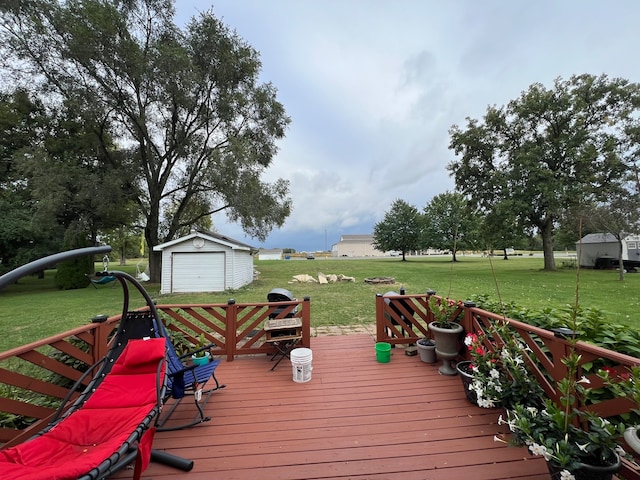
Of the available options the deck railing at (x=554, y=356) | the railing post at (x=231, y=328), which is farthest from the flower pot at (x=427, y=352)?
the railing post at (x=231, y=328)

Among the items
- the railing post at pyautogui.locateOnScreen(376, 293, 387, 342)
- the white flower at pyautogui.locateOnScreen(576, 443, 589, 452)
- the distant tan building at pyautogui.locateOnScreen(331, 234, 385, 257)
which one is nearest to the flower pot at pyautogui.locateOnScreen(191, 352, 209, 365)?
the railing post at pyautogui.locateOnScreen(376, 293, 387, 342)

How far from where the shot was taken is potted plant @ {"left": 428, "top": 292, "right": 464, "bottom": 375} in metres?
3.61

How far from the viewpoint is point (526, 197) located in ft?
55.7

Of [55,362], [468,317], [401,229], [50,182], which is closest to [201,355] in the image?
[55,362]

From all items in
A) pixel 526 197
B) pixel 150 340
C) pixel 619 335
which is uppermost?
pixel 526 197

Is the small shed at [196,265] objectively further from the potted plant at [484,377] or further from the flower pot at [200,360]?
the potted plant at [484,377]

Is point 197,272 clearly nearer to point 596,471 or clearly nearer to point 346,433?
point 346,433

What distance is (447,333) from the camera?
11.7 feet

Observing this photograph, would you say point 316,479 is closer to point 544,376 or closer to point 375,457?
point 375,457

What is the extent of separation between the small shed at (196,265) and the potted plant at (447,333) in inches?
455

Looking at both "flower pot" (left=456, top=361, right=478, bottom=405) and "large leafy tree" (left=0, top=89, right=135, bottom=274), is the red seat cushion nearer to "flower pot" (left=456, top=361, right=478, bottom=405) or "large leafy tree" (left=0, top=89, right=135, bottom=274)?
"flower pot" (left=456, top=361, right=478, bottom=405)

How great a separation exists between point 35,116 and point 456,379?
22.0 m

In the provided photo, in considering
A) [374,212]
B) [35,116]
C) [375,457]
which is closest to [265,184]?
[35,116]

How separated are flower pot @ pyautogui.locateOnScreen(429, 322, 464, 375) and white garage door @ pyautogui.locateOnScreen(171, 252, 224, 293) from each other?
11748 mm
